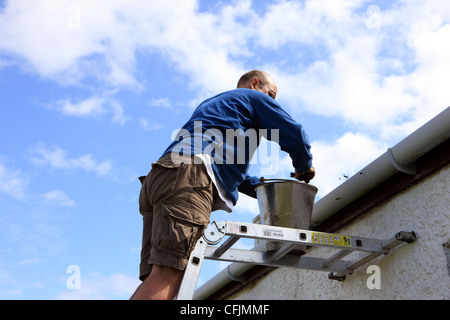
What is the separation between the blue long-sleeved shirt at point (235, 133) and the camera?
2.68 metres

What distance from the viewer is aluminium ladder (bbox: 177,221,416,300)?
8.39 feet

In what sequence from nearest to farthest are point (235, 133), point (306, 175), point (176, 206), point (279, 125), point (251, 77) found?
point (176, 206), point (235, 133), point (279, 125), point (306, 175), point (251, 77)

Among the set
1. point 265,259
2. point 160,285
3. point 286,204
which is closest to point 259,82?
point 286,204

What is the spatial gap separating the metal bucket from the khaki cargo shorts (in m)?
0.80

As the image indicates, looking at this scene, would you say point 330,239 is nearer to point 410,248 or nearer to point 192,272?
point 410,248

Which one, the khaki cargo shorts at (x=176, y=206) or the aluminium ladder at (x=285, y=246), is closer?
the khaki cargo shorts at (x=176, y=206)

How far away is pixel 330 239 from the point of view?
3090mm

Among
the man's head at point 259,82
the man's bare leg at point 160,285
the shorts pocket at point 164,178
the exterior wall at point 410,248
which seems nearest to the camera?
the man's bare leg at point 160,285

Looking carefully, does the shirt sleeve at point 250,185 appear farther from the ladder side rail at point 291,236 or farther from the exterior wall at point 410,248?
the exterior wall at point 410,248

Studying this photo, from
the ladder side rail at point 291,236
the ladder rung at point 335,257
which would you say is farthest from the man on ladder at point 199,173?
the ladder rung at point 335,257

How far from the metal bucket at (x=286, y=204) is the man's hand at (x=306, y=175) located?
1.4 inches

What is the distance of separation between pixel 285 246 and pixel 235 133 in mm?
828
